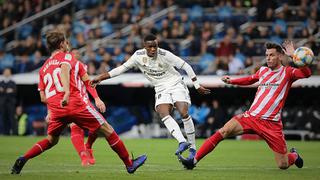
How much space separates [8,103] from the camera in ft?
88.3

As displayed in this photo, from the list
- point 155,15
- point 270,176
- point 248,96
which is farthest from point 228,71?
point 270,176

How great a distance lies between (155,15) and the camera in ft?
99.5

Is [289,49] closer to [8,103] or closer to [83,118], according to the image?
[83,118]

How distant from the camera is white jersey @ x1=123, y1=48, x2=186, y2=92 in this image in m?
13.9

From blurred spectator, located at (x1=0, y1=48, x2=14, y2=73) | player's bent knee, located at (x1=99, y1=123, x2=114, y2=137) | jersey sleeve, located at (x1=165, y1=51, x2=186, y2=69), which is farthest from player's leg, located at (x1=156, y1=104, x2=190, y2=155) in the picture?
blurred spectator, located at (x1=0, y1=48, x2=14, y2=73)

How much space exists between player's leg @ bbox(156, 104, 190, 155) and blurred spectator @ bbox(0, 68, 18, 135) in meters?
13.5

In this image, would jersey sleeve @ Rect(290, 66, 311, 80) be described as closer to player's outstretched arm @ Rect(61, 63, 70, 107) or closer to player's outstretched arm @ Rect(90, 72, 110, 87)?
player's outstretched arm @ Rect(90, 72, 110, 87)

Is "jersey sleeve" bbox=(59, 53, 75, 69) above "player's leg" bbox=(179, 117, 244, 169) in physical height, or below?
above

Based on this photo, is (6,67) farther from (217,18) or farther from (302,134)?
(302,134)

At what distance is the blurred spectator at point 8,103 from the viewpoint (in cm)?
2644

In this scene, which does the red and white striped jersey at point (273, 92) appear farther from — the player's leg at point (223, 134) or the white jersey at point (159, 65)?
the white jersey at point (159, 65)

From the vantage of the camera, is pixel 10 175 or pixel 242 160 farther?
pixel 242 160

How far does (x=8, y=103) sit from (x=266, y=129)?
1644 cm

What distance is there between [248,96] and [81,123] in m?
15.5
